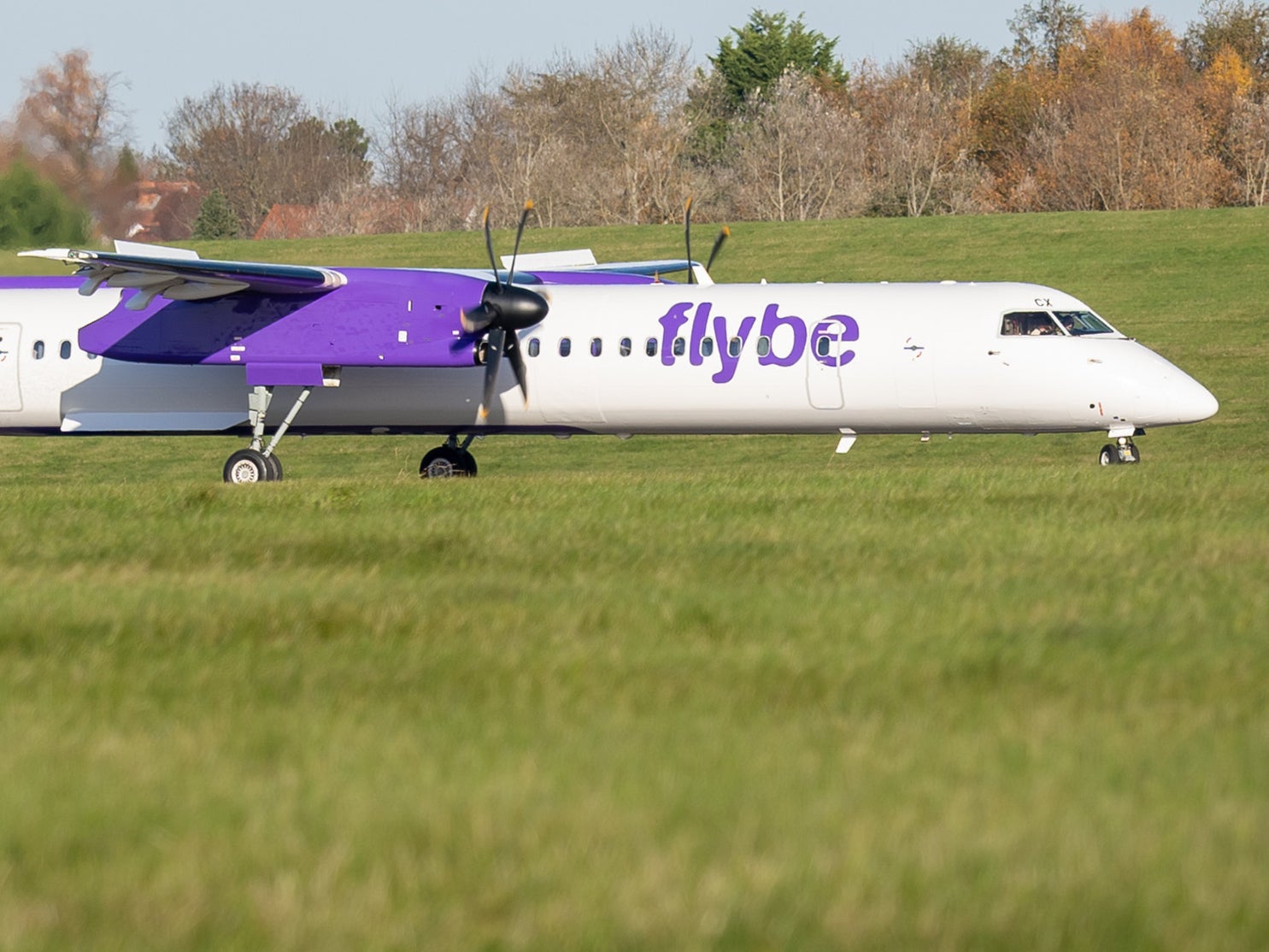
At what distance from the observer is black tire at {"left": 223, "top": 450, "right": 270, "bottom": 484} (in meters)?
25.9

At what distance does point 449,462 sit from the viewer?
27.7 metres

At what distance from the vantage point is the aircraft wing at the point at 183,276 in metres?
23.8

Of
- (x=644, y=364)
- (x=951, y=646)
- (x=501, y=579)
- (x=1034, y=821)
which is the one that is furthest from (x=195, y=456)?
(x=1034, y=821)

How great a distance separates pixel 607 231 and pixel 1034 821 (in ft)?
191

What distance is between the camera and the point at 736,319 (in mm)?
24891

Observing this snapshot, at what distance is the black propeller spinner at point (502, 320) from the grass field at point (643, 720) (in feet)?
26.5

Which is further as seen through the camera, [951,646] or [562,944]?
[951,646]

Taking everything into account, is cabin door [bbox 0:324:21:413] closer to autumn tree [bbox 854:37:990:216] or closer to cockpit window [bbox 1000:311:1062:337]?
cockpit window [bbox 1000:311:1062:337]

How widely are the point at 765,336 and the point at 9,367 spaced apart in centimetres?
1124

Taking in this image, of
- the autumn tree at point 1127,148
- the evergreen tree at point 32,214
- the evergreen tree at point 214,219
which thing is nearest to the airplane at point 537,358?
the evergreen tree at point 32,214

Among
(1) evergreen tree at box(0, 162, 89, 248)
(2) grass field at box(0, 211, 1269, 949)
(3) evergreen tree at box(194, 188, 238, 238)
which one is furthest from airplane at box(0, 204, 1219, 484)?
(3) evergreen tree at box(194, 188, 238, 238)

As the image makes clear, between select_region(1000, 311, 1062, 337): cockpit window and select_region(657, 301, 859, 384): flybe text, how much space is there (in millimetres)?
1985

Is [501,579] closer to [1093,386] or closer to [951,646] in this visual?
[951,646]

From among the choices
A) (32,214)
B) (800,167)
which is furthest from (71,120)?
(800,167)
